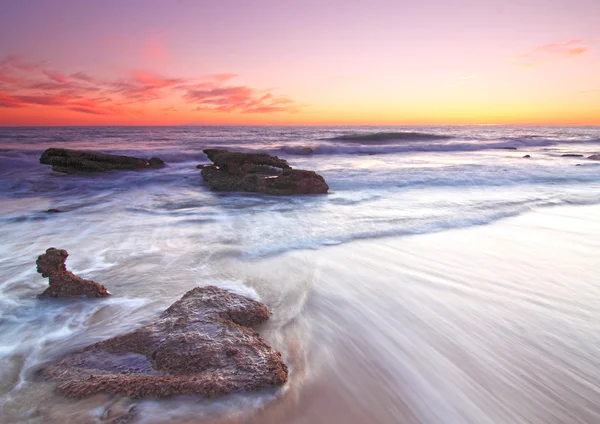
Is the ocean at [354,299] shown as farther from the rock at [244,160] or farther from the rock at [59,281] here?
the rock at [244,160]

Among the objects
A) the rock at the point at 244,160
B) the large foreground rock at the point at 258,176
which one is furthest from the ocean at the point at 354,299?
the rock at the point at 244,160

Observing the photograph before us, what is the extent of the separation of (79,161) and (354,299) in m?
13.0

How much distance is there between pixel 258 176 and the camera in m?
9.70

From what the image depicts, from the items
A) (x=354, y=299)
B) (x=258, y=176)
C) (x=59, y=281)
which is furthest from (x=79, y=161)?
(x=354, y=299)

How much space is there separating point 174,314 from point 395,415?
1627 millimetres

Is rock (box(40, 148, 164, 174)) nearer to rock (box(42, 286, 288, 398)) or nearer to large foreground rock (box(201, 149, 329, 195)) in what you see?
large foreground rock (box(201, 149, 329, 195))

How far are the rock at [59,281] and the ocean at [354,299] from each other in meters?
0.12

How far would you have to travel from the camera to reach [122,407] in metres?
1.95

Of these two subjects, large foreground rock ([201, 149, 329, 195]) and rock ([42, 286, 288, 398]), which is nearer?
rock ([42, 286, 288, 398])

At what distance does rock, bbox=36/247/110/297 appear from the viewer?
3.34 meters

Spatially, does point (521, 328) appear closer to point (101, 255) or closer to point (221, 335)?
point (221, 335)

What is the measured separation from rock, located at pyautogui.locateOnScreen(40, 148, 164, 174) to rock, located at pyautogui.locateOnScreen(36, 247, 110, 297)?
1123 cm

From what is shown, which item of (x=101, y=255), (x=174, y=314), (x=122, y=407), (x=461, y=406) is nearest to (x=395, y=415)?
(x=461, y=406)

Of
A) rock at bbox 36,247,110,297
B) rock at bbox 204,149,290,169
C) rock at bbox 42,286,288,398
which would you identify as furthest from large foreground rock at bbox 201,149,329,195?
rock at bbox 42,286,288,398
